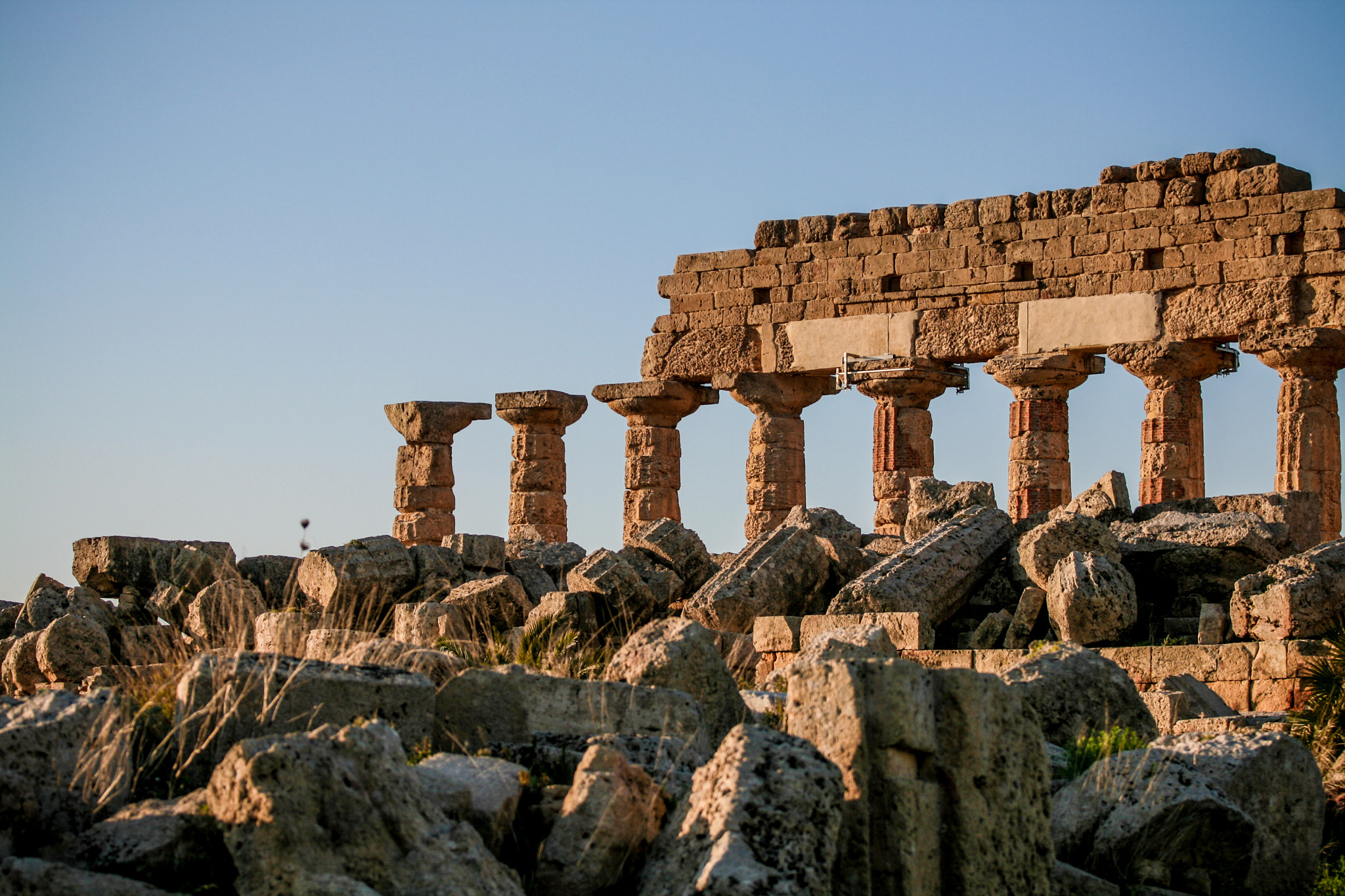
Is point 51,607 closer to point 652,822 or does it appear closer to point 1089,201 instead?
point 652,822

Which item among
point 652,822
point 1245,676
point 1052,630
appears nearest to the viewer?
point 652,822

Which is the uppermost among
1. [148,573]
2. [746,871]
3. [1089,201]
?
[1089,201]

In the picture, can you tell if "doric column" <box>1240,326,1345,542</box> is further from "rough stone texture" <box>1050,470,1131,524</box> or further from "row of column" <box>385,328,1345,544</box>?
"rough stone texture" <box>1050,470,1131,524</box>

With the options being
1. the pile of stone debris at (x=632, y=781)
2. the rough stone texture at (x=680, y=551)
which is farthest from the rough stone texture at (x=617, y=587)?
the pile of stone debris at (x=632, y=781)

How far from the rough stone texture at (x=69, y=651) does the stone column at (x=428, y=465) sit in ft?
36.4

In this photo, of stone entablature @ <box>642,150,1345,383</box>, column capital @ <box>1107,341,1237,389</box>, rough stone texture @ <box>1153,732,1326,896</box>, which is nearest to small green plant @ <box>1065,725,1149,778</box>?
rough stone texture @ <box>1153,732,1326,896</box>

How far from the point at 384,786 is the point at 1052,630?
8.48 meters

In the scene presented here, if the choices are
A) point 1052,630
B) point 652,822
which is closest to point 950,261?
point 1052,630

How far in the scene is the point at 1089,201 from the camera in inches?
916

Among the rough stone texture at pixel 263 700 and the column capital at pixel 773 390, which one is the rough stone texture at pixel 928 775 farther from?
the column capital at pixel 773 390

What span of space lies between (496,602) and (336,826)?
944 centimetres

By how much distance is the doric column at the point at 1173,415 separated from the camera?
Result: 73.5 ft

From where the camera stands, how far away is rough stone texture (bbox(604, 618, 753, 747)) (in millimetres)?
8180

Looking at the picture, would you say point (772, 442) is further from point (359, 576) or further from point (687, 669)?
point (687, 669)
